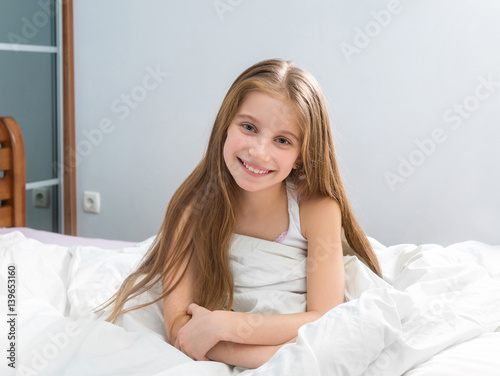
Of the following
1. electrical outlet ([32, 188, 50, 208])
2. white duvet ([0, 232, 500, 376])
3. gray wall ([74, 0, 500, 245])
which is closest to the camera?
white duvet ([0, 232, 500, 376])

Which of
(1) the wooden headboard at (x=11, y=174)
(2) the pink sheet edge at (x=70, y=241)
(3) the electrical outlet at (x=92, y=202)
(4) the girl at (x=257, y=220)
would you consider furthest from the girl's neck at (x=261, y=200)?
(3) the electrical outlet at (x=92, y=202)

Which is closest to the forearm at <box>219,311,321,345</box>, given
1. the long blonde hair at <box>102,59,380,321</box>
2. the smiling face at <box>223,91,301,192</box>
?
the long blonde hair at <box>102,59,380,321</box>

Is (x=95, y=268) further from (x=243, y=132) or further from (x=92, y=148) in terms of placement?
(x=92, y=148)

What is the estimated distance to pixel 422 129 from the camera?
80.0 inches

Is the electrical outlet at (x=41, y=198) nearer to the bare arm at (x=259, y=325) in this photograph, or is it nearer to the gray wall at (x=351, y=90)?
the gray wall at (x=351, y=90)

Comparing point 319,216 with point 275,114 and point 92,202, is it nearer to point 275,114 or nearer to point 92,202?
point 275,114

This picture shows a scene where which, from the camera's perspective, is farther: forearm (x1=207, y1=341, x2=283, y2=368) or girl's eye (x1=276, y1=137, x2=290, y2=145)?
girl's eye (x1=276, y1=137, x2=290, y2=145)

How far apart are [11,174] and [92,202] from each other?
2.40ft

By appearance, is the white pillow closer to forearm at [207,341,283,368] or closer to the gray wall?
forearm at [207,341,283,368]

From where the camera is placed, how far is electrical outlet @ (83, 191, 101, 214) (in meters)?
2.56

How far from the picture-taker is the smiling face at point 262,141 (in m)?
1.09

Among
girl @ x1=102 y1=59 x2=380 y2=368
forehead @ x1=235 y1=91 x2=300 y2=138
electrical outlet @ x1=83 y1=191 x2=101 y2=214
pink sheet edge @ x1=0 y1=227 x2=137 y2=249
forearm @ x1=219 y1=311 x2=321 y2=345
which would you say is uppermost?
forehead @ x1=235 y1=91 x2=300 y2=138

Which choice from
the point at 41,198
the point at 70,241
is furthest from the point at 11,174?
the point at 41,198

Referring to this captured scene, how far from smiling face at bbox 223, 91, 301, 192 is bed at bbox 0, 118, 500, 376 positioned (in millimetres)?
248
